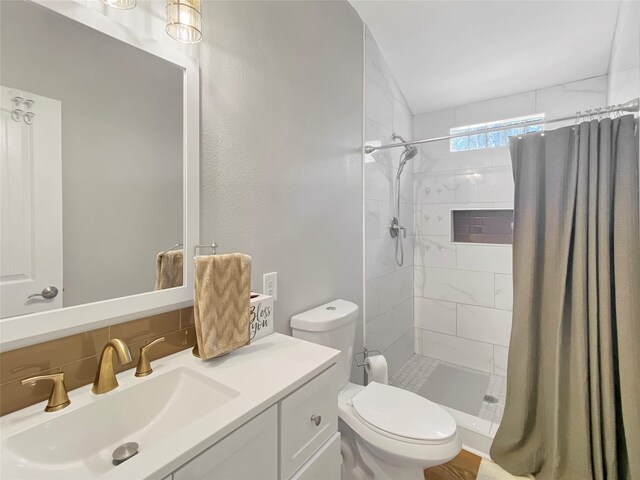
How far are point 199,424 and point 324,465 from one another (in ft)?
1.73

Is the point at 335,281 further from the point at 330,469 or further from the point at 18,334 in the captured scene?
the point at 18,334

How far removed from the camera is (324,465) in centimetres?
100

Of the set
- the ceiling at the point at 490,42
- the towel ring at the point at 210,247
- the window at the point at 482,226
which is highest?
the ceiling at the point at 490,42

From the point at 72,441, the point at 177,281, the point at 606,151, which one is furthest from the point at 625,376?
the point at 72,441

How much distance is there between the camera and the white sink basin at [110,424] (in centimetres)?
67

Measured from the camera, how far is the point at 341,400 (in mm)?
1562

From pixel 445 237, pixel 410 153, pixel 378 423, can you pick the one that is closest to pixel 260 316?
pixel 378 423

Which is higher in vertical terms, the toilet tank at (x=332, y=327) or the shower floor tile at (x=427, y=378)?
the toilet tank at (x=332, y=327)

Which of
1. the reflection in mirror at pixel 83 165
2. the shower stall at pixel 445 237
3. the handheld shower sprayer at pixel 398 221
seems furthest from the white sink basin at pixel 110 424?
the handheld shower sprayer at pixel 398 221

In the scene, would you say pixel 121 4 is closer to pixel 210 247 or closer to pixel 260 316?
pixel 210 247

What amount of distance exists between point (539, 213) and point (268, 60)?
1517 mm

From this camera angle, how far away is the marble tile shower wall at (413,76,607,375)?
2.60 m

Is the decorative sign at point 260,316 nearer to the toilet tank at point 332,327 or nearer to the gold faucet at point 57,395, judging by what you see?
the toilet tank at point 332,327

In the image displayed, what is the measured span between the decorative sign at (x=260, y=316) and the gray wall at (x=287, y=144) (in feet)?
0.44
